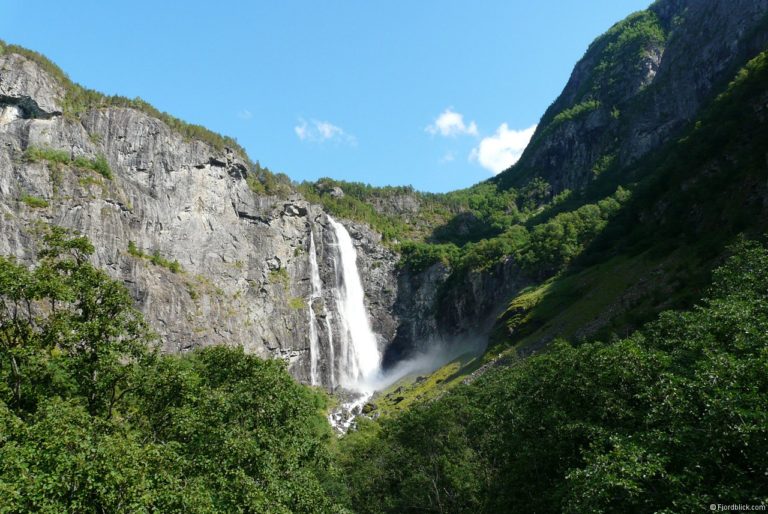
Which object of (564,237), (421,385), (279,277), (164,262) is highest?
(164,262)

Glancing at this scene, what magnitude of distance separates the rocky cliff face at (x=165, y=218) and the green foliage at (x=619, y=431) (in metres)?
55.6

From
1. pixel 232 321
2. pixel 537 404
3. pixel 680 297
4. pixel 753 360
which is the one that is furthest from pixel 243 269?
pixel 753 360

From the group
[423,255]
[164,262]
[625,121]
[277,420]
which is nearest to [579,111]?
[625,121]

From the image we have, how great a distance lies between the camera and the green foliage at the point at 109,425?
42.0ft

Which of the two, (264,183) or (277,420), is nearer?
(277,420)

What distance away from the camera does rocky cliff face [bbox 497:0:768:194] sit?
119875mm

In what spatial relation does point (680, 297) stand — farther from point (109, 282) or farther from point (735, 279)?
point (109, 282)

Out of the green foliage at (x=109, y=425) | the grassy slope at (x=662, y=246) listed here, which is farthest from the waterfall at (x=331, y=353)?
the green foliage at (x=109, y=425)

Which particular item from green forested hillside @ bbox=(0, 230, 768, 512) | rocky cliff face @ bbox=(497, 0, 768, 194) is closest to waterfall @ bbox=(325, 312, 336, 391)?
green forested hillside @ bbox=(0, 230, 768, 512)

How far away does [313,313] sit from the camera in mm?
114312

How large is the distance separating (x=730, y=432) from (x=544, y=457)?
9.65 metres

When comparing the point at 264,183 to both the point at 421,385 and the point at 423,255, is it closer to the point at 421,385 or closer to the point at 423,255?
the point at 423,255

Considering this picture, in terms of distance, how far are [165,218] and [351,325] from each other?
163 feet

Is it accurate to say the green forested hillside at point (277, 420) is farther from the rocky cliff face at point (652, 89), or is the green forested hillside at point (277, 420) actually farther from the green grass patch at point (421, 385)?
the rocky cliff face at point (652, 89)
